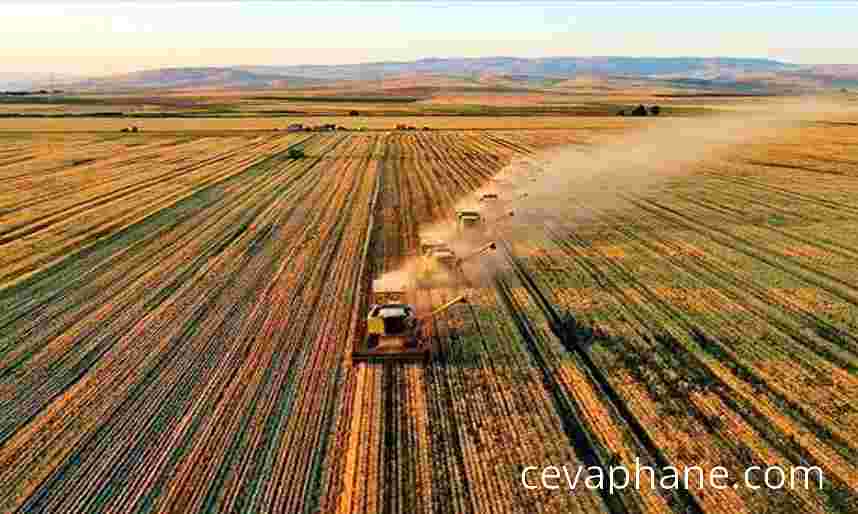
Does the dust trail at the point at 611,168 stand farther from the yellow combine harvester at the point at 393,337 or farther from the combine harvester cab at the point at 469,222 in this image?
the yellow combine harvester at the point at 393,337

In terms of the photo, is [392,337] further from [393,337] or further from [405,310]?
[405,310]

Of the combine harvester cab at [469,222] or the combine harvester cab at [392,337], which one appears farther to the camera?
the combine harvester cab at [469,222]

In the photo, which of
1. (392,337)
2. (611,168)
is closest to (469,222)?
Result: (392,337)

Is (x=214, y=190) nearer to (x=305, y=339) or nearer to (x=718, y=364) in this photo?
(x=305, y=339)

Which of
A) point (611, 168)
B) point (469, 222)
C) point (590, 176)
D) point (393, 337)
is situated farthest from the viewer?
point (611, 168)

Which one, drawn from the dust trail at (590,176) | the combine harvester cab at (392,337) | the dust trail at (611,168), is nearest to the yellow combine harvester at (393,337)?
the combine harvester cab at (392,337)

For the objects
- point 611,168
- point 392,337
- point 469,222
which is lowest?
point 392,337

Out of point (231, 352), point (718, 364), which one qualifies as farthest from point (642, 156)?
point (231, 352)

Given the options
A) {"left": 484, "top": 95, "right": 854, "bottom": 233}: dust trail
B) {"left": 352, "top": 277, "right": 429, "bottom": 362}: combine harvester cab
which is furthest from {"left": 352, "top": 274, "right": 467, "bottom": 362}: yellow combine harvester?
{"left": 484, "top": 95, "right": 854, "bottom": 233}: dust trail

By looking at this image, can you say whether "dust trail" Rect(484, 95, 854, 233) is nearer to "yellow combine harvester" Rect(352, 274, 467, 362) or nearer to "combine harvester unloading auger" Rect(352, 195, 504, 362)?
"combine harvester unloading auger" Rect(352, 195, 504, 362)

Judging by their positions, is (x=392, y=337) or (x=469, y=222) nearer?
(x=392, y=337)
